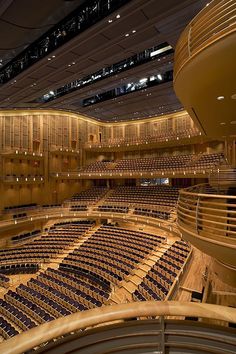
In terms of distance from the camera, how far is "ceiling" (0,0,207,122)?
7.93 metres

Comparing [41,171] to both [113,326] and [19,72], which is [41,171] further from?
[113,326]

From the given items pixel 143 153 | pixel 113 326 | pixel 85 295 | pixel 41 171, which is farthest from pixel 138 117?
pixel 113 326

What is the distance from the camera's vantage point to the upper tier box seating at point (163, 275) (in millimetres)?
8244

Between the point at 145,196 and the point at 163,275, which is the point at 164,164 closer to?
the point at 145,196

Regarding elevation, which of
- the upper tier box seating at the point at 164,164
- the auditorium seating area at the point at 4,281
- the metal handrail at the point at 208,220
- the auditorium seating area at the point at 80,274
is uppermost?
the upper tier box seating at the point at 164,164

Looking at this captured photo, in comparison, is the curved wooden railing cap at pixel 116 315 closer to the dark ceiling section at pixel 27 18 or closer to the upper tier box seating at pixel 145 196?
the dark ceiling section at pixel 27 18

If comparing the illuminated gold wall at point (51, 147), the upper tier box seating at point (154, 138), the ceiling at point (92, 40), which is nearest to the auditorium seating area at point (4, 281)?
the illuminated gold wall at point (51, 147)

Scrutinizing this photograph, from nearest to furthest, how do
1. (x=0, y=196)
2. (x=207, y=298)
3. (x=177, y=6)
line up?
(x=207, y=298)
(x=177, y=6)
(x=0, y=196)

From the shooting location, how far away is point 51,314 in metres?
9.05

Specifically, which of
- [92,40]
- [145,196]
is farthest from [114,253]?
[92,40]

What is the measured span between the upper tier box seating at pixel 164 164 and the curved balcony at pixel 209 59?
1108 cm

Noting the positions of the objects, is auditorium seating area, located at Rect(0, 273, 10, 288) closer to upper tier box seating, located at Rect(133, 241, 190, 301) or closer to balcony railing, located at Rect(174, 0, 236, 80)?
upper tier box seating, located at Rect(133, 241, 190, 301)

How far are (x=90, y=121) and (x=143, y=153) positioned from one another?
21.0 feet

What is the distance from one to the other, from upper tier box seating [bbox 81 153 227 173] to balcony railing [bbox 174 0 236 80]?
11831 millimetres
